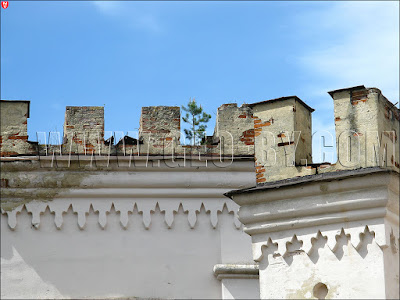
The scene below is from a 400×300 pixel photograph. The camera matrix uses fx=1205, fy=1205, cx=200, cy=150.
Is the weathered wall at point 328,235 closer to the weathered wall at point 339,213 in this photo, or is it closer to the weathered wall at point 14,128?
the weathered wall at point 339,213

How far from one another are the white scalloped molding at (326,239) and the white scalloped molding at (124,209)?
3.27 m

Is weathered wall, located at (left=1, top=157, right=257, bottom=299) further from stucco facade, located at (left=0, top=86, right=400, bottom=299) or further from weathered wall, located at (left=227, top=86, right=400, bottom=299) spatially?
weathered wall, located at (left=227, top=86, right=400, bottom=299)

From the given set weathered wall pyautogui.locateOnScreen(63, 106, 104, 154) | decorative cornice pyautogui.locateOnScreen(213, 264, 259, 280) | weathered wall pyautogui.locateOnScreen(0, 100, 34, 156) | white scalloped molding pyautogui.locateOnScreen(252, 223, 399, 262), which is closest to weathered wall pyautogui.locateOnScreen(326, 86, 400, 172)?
white scalloped molding pyautogui.locateOnScreen(252, 223, 399, 262)

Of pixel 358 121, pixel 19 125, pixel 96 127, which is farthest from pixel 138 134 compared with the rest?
pixel 358 121

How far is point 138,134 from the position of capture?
15539 mm

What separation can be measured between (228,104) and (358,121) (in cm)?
376

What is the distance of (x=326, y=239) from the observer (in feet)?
37.7

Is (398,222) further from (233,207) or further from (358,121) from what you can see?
(233,207)

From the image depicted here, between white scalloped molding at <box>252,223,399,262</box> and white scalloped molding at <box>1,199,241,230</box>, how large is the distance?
327 cm

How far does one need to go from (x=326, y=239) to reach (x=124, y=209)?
4260 mm

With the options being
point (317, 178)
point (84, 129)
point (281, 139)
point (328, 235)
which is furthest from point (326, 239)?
point (84, 129)

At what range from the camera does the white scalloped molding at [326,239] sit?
1120 cm

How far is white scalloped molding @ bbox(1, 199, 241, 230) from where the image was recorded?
15.1 metres

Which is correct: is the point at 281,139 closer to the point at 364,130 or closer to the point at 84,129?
the point at 364,130
